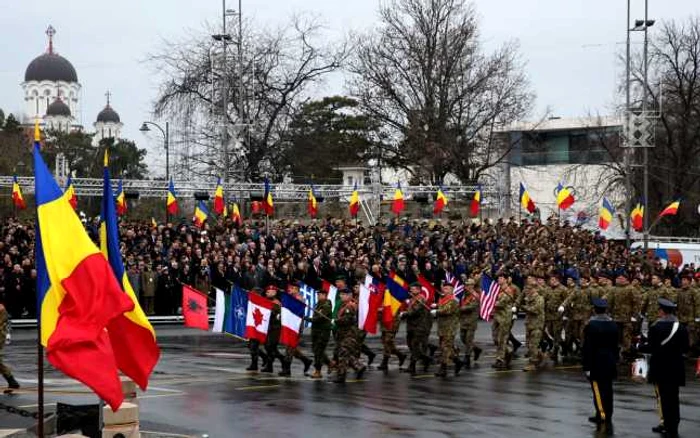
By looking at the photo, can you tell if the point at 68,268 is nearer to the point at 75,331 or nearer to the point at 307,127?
the point at 75,331

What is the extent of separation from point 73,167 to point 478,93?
35.8 m

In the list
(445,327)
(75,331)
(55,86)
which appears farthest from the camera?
(55,86)

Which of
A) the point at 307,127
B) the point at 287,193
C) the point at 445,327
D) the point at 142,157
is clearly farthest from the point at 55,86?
the point at 445,327

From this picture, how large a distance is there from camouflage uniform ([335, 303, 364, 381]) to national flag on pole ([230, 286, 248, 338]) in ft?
6.65

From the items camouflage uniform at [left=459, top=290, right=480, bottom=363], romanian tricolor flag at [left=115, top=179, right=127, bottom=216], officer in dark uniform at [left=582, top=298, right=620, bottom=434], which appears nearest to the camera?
officer in dark uniform at [left=582, top=298, right=620, bottom=434]

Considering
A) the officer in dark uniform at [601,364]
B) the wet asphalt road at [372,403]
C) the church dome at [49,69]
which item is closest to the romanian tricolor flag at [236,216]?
the wet asphalt road at [372,403]

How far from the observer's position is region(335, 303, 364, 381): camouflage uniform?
17.9 metres

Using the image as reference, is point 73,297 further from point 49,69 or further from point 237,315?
point 49,69

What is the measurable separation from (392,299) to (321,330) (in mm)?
2297

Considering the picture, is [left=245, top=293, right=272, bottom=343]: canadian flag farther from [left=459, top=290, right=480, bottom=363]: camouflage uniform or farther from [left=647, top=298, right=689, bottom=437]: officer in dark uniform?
[left=647, top=298, right=689, bottom=437]: officer in dark uniform

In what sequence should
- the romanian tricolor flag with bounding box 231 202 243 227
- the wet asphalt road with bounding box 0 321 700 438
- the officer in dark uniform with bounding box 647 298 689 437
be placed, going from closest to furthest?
1. the officer in dark uniform with bounding box 647 298 689 437
2. the wet asphalt road with bounding box 0 321 700 438
3. the romanian tricolor flag with bounding box 231 202 243 227

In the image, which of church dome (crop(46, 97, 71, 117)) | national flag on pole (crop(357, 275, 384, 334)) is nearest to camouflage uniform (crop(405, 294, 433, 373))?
national flag on pole (crop(357, 275, 384, 334))

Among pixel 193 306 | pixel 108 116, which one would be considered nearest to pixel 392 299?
pixel 193 306

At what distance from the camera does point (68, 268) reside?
29.8ft
